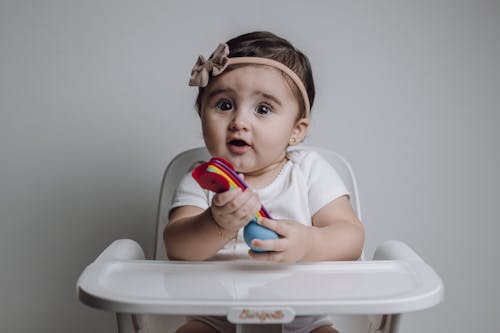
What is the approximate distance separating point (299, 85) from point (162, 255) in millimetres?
451

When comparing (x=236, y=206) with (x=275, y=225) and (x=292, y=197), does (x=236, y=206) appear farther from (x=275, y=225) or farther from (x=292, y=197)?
(x=292, y=197)

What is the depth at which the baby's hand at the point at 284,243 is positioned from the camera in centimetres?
88

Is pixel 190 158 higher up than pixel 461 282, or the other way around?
pixel 190 158

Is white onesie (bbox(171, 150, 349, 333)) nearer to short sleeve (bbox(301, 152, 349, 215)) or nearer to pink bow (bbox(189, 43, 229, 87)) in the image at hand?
short sleeve (bbox(301, 152, 349, 215))

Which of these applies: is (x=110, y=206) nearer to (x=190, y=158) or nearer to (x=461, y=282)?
(x=190, y=158)

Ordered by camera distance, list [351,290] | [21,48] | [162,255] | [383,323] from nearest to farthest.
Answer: [351,290] → [383,323] → [162,255] → [21,48]

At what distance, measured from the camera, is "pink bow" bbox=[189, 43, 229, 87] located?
44.1 inches

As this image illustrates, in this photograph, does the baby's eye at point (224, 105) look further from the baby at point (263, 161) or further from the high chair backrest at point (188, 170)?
the high chair backrest at point (188, 170)

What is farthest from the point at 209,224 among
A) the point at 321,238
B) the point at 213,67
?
the point at 213,67

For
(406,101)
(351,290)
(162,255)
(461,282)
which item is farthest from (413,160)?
(351,290)

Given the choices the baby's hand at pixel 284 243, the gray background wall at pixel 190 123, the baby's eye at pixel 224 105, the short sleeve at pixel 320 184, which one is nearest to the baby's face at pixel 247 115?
the baby's eye at pixel 224 105

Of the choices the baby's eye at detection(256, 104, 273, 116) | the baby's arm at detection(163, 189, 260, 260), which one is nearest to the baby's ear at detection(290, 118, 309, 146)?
the baby's eye at detection(256, 104, 273, 116)

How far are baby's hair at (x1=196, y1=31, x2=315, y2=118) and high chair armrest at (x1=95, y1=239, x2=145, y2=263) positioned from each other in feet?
0.99

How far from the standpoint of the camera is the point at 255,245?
2.85 feet
